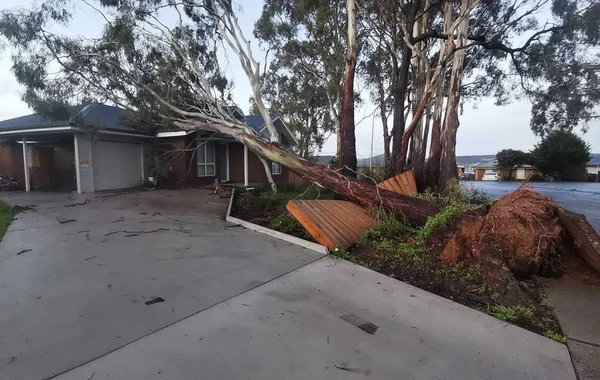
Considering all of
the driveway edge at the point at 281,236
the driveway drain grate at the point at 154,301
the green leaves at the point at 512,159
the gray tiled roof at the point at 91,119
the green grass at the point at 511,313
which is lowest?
the green grass at the point at 511,313

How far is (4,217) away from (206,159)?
9.03m

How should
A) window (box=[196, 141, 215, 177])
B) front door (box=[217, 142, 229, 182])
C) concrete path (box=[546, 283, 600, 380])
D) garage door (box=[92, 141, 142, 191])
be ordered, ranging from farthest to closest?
front door (box=[217, 142, 229, 182]) → window (box=[196, 141, 215, 177]) → garage door (box=[92, 141, 142, 191]) → concrete path (box=[546, 283, 600, 380])

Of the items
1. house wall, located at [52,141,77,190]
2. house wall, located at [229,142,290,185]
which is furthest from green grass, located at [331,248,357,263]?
Answer: house wall, located at [52,141,77,190]

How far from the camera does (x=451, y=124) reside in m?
11.0

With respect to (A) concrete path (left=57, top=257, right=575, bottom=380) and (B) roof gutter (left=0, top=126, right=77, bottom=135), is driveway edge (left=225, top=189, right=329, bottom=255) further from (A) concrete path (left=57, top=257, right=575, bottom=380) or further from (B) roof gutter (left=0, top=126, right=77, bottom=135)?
(B) roof gutter (left=0, top=126, right=77, bottom=135)

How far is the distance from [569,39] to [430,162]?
7.48 metres

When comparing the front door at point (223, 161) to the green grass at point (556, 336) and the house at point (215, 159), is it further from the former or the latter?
the green grass at point (556, 336)

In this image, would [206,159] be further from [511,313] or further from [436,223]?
[511,313]

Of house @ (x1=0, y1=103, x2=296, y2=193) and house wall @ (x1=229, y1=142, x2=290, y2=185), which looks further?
house wall @ (x1=229, y1=142, x2=290, y2=185)

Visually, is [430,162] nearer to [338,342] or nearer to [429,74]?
[429,74]

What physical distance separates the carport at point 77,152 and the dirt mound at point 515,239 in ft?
41.3

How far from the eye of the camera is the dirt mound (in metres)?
4.49

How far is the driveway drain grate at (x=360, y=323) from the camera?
3.22 m

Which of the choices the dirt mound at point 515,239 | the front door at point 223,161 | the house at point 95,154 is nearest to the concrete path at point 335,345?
the dirt mound at point 515,239
